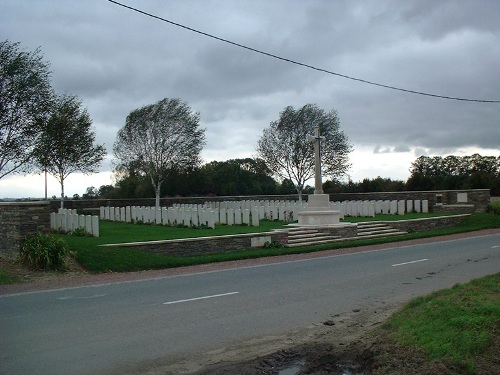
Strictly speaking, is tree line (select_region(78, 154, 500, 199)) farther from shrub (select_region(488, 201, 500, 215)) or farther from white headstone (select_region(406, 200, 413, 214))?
shrub (select_region(488, 201, 500, 215))

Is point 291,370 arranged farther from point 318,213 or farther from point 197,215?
point 197,215

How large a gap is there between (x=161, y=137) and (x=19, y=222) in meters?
25.9

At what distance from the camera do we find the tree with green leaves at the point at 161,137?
133 feet

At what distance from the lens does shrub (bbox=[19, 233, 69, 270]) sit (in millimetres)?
14133

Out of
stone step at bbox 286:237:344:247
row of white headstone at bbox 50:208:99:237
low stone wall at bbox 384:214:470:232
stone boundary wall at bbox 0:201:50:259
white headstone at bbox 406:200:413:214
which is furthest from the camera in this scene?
white headstone at bbox 406:200:413:214

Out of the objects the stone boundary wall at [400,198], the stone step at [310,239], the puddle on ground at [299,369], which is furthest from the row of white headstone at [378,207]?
the puddle on ground at [299,369]

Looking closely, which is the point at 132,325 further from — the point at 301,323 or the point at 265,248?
the point at 265,248

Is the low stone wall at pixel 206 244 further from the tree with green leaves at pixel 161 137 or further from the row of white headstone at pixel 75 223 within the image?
the tree with green leaves at pixel 161 137

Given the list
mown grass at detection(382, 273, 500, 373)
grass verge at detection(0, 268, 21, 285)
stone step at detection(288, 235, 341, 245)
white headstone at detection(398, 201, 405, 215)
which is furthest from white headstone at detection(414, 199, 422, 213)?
mown grass at detection(382, 273, 500, 373)

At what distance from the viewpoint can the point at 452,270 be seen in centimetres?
1337

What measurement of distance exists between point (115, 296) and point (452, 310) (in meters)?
6.61

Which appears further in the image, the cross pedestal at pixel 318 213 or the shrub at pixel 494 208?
the shrub at pixel 494 208

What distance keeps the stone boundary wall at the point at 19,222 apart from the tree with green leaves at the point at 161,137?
80.5ft

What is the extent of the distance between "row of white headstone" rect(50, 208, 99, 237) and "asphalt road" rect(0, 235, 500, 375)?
8299 millimetres
